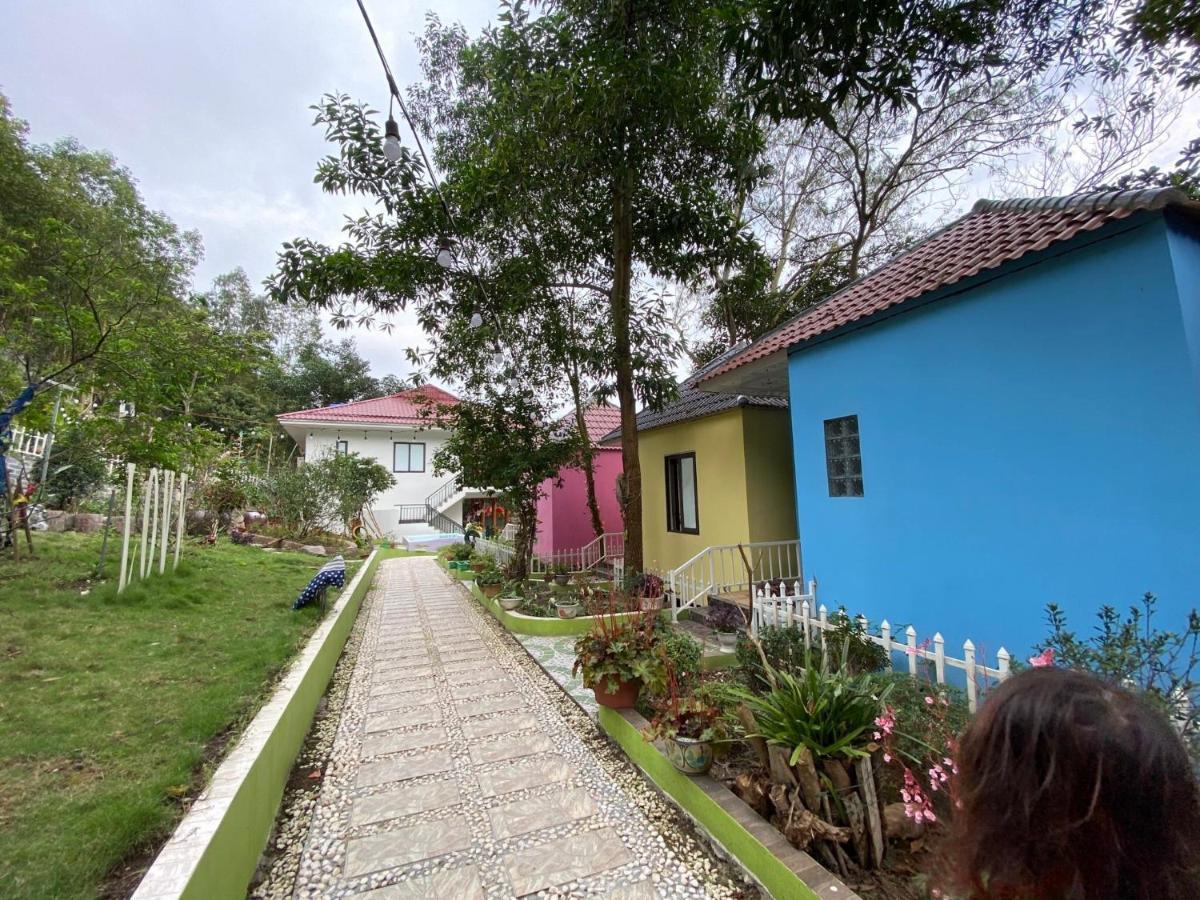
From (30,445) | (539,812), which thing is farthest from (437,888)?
(30,445)

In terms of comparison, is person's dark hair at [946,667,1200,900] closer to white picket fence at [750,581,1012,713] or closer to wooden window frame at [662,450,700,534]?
white picket fence at [750,581,1012,713]

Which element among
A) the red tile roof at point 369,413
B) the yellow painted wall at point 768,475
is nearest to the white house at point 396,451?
the red tile roof at point 369,413

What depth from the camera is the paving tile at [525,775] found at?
121 inches

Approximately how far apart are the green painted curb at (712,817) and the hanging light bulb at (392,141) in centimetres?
500

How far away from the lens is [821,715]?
2.45 m

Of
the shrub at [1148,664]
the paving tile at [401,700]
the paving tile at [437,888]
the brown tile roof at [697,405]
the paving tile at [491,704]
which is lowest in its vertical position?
the paving tile at [437,888]

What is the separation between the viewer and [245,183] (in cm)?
962

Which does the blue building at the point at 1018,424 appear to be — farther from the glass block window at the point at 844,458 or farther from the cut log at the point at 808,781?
the cut log at the point at 808,781

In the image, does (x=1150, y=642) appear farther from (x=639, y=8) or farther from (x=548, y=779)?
(x=639, y=8)

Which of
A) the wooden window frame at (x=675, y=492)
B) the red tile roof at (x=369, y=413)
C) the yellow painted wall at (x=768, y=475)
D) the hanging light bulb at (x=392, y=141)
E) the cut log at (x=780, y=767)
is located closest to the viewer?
the cut log at (x=780, y=767)

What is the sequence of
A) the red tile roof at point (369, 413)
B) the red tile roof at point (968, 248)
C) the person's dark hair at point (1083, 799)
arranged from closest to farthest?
the person's dark hair at point (1083, 799) → the red tile roof at point (968, 248) → the red tile roof at point (369, 413)

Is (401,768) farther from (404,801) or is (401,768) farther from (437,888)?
(437,888)

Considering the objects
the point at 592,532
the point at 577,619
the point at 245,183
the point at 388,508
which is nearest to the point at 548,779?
the point at 577,619

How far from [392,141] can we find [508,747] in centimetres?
506
